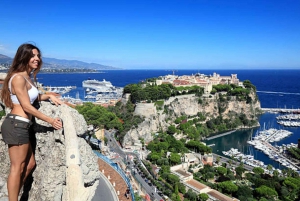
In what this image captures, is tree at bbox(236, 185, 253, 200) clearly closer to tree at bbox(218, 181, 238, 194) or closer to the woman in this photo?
tree at bbox(218, 181, 238, 194)

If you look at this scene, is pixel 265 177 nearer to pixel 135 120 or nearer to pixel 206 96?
Result: pixel 135 120

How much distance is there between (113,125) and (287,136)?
2613 cm

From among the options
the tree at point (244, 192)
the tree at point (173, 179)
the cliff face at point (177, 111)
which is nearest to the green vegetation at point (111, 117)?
the cliff face at point (177, 111)

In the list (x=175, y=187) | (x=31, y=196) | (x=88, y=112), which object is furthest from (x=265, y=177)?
(x=31, y=196)

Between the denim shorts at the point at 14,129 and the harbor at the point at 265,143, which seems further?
the harbor at the point at 265,143

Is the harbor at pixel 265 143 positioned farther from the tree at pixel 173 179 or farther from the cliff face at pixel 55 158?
the cliff face at pixel 55 158

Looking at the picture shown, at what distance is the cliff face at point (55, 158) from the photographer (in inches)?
104

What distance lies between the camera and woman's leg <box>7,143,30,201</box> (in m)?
2.48

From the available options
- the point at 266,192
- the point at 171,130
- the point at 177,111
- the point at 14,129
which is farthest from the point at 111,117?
the point at 14,129

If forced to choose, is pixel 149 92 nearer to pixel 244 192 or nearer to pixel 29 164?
pixel 244 192

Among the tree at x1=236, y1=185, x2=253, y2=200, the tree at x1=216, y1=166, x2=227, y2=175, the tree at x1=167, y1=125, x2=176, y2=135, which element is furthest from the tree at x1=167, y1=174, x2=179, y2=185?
the tree at x1=167, y1=125, x2=176, y2=135

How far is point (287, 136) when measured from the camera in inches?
1519

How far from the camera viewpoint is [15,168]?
2508mm

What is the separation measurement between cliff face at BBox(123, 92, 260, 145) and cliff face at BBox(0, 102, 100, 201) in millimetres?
25697
